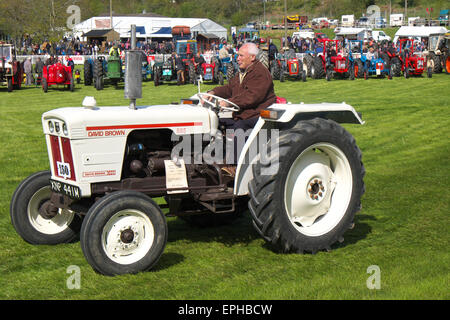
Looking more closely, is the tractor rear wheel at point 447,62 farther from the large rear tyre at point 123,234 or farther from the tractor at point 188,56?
the large rear tyre at point 123,234

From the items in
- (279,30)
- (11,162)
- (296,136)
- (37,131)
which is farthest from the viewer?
(279,30)

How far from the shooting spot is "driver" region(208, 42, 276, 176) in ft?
18.2

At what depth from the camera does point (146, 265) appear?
4789 mm

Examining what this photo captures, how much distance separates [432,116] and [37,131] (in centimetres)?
899

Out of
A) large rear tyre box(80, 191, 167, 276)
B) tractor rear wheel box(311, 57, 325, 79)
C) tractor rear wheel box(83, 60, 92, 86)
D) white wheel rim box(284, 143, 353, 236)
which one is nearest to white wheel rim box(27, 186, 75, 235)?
large rear tyre box(80, 191, 167, 276)

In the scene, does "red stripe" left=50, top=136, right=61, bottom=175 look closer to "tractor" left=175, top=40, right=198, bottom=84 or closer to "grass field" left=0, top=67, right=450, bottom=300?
"grass field" left=0, top=67, right=450, bottom=300

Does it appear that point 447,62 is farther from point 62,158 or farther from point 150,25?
point 150,25

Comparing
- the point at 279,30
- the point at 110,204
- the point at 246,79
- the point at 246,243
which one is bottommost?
the point at 246,243

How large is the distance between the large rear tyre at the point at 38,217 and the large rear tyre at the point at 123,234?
3.65 ft

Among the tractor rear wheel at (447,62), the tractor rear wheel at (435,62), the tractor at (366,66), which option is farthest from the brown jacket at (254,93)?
the tractor rear wheel at (447,62)

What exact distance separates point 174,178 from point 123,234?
0.79 meters

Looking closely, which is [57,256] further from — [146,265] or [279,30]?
[279,30]

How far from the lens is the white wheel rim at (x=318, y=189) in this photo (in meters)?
5.39
